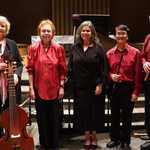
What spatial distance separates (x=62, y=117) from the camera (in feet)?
14.8

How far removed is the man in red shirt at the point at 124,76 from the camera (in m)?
3.62

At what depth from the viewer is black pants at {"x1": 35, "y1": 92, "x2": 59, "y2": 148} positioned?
363 centimetres

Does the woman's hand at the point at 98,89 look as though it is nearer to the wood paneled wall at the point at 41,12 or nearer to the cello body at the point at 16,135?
the cello body at the point at 16,135

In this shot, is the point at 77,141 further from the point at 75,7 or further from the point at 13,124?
the point at 75,7

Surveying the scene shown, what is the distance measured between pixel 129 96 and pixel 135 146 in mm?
699

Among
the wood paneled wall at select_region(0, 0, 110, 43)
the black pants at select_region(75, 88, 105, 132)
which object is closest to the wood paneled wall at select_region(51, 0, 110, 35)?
the wood paneled wall at select_region(0, 0, 110, 43)

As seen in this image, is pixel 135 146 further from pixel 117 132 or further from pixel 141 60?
pixel 141 60

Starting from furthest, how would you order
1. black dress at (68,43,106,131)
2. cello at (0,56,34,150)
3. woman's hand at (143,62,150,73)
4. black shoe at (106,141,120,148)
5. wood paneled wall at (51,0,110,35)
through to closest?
wood paneled wall at (51,0,110,35) → black shoe at (106,141,120,148) → black dress at (68,43,106,131) → woman's hand at (143,62,150,73) → cello at (0,56,34,150)

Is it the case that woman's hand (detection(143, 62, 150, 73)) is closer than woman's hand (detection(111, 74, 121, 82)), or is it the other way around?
woman's hand (detection(143, 62, 150, 73))

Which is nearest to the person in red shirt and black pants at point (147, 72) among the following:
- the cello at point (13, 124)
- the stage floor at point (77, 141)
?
the stage floor at point (77, 141)

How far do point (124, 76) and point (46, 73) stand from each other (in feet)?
2.65

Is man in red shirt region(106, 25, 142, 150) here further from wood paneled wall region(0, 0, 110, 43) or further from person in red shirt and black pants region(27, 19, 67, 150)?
wood paneled wall region(0, 0, 110, 43)

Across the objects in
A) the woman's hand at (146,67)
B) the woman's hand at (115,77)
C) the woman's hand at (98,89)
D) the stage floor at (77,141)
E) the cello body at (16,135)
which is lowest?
the stage floor at (77,141)

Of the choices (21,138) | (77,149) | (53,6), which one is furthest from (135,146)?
(53,6)
